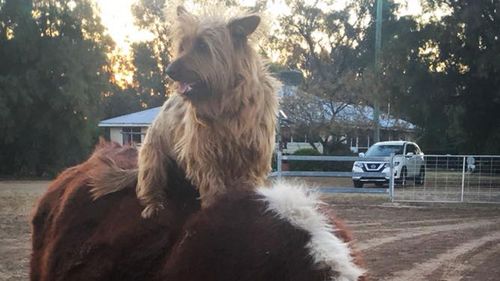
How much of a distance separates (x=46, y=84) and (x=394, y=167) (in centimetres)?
2031

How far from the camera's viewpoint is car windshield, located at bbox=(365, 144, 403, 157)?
23.5 meters

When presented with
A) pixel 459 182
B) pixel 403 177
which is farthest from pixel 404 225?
pixel 403 177

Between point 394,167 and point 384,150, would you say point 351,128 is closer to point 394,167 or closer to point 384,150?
point 384,150

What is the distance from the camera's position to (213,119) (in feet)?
9.48

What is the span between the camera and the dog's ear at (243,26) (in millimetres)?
3078

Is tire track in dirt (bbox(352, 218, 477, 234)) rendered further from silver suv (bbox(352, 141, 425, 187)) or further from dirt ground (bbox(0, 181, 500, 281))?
silver suv (bbox(352, 141, 425, 187))

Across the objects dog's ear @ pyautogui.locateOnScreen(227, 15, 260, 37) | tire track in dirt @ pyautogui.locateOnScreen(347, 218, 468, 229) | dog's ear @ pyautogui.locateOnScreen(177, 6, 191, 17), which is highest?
dog's ear @ pyautogui.locateOnScreen(177, 6, 191, 17)

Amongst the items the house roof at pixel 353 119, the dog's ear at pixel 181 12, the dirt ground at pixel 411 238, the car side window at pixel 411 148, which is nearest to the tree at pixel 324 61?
the house roof at pixel 353 119

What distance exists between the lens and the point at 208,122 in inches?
114

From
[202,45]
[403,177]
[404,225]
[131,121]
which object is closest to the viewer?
[202,45]

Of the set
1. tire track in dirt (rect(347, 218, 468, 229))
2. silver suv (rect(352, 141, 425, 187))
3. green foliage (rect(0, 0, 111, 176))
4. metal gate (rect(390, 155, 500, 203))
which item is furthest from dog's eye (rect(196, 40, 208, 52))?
green foliage (rect(0, 0, 111, 176))

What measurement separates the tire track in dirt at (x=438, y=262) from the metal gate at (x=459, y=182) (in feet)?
21.3

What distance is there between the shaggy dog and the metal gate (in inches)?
599

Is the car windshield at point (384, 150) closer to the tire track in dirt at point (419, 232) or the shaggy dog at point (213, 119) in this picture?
the tire track in dirt at point (419, 232)
